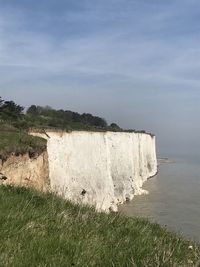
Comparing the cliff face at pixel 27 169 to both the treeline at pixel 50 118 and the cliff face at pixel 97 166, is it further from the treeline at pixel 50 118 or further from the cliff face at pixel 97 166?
the treeline at pixel 50 118

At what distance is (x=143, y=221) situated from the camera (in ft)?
27.3

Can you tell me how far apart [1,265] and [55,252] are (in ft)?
2.33

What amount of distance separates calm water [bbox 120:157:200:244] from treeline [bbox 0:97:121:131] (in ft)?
25.9

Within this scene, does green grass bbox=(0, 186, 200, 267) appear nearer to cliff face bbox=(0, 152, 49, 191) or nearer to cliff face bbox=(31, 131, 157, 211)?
cliff face bbox=(0, 152, 49, 191)

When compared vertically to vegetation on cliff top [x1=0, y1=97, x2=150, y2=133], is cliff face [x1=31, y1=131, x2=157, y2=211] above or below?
below

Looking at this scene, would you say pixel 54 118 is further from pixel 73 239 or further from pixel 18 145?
pixel 73 239

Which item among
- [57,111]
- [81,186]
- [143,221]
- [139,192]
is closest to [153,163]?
[57,111]

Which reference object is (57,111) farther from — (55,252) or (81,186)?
(55,252)

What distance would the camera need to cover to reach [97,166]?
141 ft

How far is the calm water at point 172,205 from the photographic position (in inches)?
1261

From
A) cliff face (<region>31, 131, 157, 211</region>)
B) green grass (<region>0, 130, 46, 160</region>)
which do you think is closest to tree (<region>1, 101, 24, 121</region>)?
cliff face (<region>31, 131, 157, 211</region>)

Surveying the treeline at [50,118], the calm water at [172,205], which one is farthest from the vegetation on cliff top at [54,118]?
the calm water at [172,205]

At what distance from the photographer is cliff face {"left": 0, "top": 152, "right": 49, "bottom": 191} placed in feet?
66.0

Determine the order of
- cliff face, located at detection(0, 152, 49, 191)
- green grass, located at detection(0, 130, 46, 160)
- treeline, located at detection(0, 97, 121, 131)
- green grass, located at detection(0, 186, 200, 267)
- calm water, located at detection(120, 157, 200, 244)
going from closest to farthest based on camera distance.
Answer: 1. green grass, located at detection(0, 186, 200, 267)
2. cliff face, located at detection(0, 152, 49, 191)
3. green grass, located at detection(0, 130, 46, 160)
4. calm water, located at detection(120, 157, 200, 244)
5. treeline, located at detection(0, 97, 121, 131)
